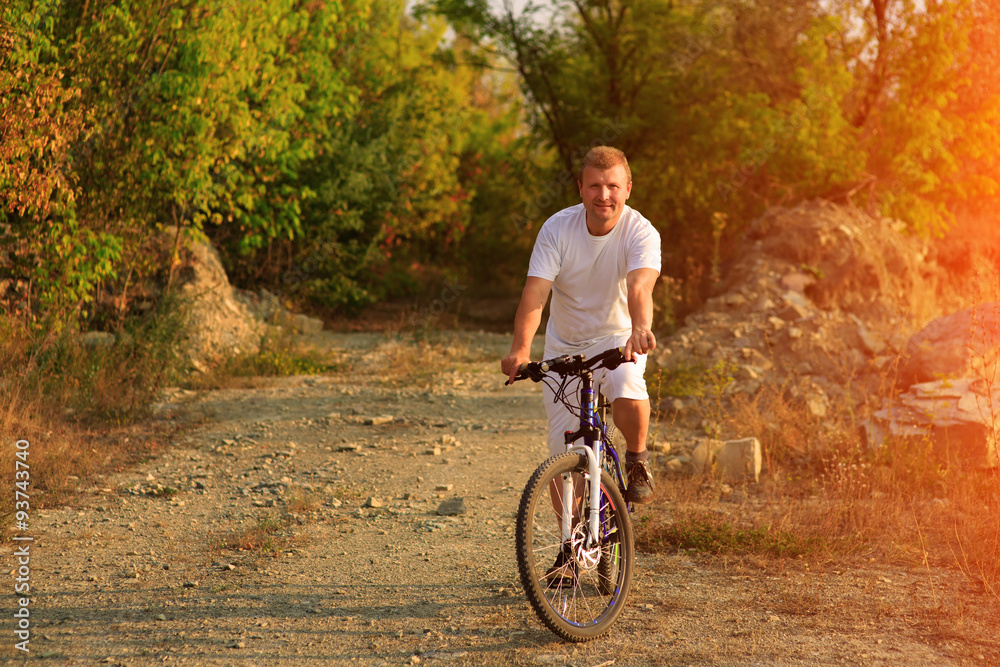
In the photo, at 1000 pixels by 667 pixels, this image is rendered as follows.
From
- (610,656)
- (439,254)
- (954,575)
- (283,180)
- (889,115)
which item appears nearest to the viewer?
(610,656)

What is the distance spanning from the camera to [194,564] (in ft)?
15.8

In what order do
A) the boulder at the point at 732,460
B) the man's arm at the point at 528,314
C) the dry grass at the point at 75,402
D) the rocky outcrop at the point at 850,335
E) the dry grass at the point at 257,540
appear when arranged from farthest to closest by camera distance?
the rocky outcrop at the point at 850,335, the boulder at the point at 732,460, the dry grass at the point at 75,402, the dry grass at the point at 257,540, the man's arm at the point at 528,314

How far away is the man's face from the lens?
12.5 ft

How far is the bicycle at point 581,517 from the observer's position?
353cm

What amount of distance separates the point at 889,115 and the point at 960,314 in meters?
5.15

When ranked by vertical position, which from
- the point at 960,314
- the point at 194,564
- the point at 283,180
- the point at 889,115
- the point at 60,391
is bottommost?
the point at 194,564

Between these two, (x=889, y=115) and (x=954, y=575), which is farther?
(x=889, y=115)

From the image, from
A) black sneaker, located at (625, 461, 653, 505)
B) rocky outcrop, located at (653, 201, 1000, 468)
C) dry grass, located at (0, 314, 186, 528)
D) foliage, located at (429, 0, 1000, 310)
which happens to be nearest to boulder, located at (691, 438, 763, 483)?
rocky outcrop, located at (653, 201, 1000, 468)

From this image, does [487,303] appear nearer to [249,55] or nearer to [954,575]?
[249,55]

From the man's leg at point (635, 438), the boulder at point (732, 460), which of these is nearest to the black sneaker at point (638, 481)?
the man's leg at point (635, 438)

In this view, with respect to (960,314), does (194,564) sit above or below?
below

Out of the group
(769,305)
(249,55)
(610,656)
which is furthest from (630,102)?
(610,656)

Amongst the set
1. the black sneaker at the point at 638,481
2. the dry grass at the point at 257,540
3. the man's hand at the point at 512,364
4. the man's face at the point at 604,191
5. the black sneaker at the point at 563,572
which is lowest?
the dry grass at the point at 257,540

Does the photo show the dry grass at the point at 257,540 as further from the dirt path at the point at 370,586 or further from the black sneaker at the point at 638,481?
the black sneaker at the point at 638,481
